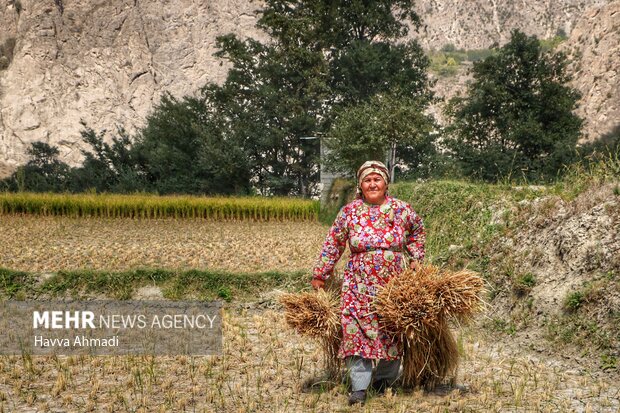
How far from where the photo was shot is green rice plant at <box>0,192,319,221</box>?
24.3m

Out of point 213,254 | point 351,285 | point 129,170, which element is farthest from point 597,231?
point 129,170

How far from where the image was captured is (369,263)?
486 cm

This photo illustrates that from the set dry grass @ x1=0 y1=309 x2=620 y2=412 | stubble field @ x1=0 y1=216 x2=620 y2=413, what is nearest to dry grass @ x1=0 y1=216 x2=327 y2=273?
stubble field @ x1=0 y1=216 x2=620 y2=413

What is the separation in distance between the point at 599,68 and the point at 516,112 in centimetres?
5130

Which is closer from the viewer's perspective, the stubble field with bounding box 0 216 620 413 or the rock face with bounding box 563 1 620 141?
the stubble field with bounding box 0 216 620 413

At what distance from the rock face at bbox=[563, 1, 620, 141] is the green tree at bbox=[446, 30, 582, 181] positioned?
3985 centimetres

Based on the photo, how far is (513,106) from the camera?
102 feet

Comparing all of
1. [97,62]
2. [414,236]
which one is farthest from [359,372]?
[97,62]

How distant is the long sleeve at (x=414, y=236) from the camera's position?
5.07 meters

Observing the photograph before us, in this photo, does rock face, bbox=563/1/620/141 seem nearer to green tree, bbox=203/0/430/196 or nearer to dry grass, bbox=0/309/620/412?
green tree, bbox=203/0/430/196

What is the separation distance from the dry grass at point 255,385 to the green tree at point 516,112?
25093 millimetres

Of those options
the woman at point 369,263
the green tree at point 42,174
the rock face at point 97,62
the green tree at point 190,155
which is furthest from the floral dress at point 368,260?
the rock face at point 97,62

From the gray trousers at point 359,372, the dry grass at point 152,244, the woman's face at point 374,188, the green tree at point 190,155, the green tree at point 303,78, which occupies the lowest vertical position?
the dry grass at point 152,244

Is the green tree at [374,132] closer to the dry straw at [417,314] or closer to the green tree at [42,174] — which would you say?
the green tree at [42,174]
